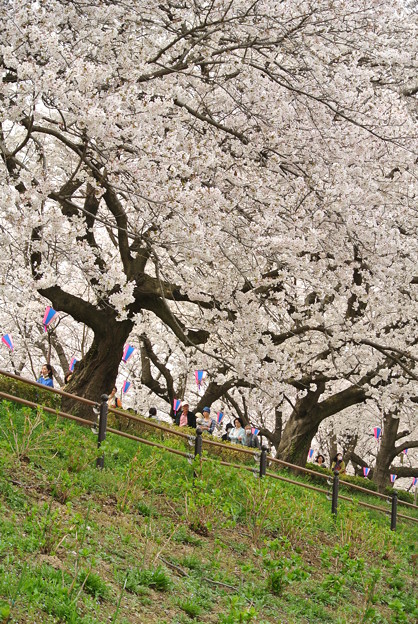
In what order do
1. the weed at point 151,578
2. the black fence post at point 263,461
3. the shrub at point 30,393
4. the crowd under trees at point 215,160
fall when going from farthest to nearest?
the shrub at point 30,393
the black fence post at point 263,461
the crowd under trees at point 215,160
the weed at point 151,578

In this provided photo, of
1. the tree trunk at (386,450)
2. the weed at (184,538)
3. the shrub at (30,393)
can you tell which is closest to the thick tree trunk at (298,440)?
the shrub at (30,393)

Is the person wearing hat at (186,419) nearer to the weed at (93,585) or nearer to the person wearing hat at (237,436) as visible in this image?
the person wearing hat at (237,436)

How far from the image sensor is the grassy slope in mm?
4656

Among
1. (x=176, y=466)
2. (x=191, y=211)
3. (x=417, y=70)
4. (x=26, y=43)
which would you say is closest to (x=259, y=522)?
(x=176, y=466)

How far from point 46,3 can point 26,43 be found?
906 millimetres

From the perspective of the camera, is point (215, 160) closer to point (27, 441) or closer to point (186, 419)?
point (27, 441)

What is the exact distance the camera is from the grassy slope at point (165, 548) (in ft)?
15.3

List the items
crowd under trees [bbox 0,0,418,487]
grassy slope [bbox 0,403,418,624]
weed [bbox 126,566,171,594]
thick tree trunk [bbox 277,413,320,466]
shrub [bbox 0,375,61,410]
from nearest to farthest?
grassy slope [bbox 0,403,418,624], weed [bbox 126,566,171,594], crowd under trees [bbox 0,0,418,487], shrub [bbox 0,375,61,410], thick tree trunk [bbox 277,413,320,466]

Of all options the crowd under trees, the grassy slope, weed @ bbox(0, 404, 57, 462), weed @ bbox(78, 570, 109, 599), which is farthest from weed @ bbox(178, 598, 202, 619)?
the crowd under trees

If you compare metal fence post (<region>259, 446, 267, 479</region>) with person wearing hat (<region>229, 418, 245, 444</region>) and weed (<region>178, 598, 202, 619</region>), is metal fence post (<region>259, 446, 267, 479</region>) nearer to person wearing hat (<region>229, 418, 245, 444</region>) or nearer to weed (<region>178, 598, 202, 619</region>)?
weed (<region>178, 598, 202, 619</region>)

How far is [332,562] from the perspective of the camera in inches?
310

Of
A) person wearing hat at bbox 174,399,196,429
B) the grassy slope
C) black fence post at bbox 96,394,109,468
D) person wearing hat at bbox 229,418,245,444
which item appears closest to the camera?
the grassy slope

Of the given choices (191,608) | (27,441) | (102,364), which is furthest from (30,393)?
(191,608)

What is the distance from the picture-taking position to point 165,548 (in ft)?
20.3
